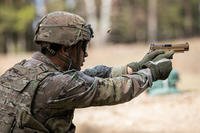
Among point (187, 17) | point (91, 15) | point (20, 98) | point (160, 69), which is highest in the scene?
point (160, 69)

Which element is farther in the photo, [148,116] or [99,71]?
[148,116]

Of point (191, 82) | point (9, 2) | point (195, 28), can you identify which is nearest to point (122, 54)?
point (191, 82)

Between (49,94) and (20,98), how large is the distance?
0.19m

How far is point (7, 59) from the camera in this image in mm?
31984

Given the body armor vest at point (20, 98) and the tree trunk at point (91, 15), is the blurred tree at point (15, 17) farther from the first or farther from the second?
the body armor vest at point (20, 98)

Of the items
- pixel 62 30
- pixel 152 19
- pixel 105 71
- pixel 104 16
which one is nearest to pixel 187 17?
pixel 152 19

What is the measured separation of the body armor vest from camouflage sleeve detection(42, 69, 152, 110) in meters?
0.10

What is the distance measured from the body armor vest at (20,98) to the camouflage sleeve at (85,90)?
96 millimetres

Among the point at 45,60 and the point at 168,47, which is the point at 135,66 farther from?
the point at 45,60

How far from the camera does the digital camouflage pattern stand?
4.16 metres

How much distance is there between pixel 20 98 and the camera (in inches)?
165

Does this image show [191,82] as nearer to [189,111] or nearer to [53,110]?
[189,111]

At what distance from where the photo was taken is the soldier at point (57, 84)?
417 cm

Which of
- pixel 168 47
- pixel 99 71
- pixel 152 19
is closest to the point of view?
pixel 168 47
